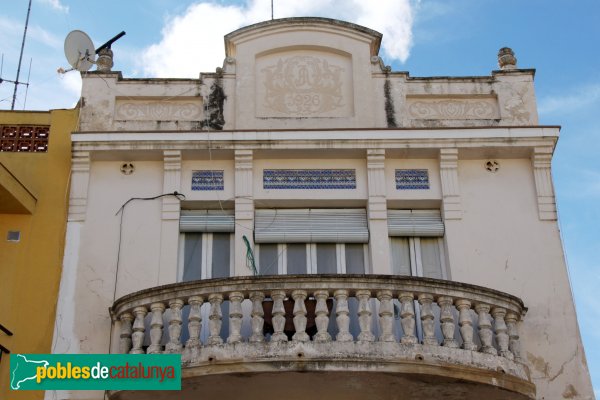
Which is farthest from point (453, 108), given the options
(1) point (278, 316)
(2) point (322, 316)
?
(1) point (278, 316)

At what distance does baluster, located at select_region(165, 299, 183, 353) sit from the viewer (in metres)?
11.5

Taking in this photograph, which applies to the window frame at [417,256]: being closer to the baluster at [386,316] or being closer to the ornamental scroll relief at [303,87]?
the baluster at [386,316]

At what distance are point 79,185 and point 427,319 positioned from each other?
18.8ft

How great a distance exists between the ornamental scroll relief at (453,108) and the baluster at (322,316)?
413 cm

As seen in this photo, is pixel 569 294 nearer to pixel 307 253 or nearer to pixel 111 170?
pixel 307 253

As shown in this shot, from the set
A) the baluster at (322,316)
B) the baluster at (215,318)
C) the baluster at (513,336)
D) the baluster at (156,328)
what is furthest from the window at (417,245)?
the baluster at (156,328)

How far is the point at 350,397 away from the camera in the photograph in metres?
11.8

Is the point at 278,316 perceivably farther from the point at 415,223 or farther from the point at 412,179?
the point at 412,179

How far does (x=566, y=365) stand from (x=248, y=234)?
15.9 ft

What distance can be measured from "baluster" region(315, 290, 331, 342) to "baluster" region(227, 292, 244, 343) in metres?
0.96

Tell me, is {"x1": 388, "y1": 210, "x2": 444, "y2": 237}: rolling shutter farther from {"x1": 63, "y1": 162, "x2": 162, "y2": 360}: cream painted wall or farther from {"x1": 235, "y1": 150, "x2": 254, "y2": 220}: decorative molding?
{"x1": 63, "y1": 162, "x2": 162, "y2": 360}: cream painted wall

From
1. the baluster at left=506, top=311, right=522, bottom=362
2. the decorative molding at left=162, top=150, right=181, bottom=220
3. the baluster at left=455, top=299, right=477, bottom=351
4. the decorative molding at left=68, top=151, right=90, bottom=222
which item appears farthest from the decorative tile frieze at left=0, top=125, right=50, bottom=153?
the baluster at left=506, top=311, right=522, bottom=362

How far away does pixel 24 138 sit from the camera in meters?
14.3

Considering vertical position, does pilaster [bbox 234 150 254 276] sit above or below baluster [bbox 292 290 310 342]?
above
